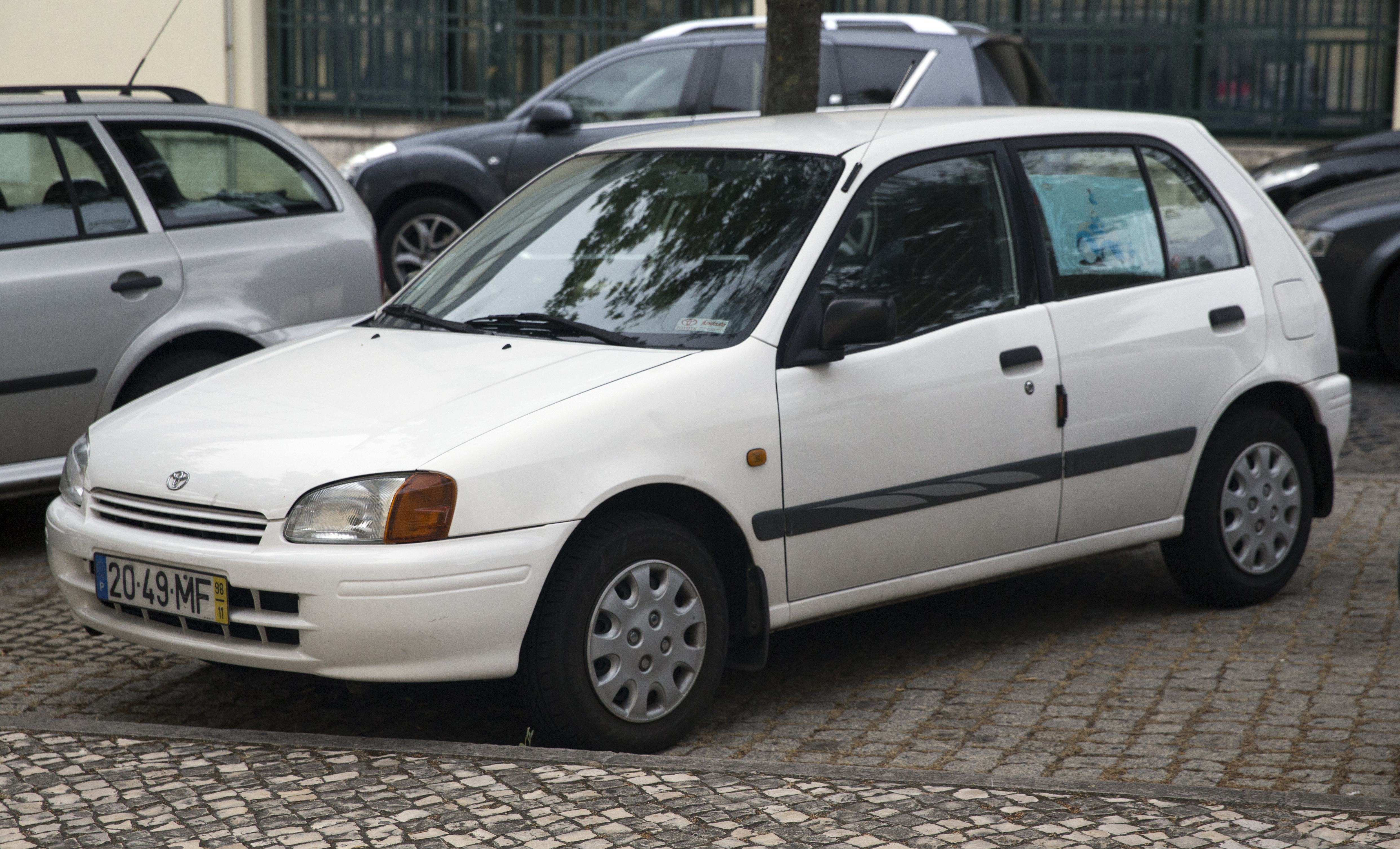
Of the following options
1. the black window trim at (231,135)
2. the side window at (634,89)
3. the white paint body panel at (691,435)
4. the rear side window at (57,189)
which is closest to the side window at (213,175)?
the black window trim at (231,135)

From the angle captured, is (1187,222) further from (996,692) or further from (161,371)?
(161,371)

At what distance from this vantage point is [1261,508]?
5902mm

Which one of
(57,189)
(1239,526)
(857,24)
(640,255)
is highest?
(857,24)

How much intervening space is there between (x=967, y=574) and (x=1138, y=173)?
1.59 metres

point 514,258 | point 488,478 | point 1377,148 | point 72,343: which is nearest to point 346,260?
point 72,343

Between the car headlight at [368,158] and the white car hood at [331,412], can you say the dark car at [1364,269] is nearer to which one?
the car headlight at [368,158]

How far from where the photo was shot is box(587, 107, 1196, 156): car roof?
5.15 metres

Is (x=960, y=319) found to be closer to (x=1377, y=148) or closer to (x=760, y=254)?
(x=760, y=254)

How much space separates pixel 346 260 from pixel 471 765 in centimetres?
356

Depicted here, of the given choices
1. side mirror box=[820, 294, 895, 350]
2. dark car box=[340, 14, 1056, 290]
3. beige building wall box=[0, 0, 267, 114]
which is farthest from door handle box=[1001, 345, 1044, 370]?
beige building wall box=[0, 0, 267, 114]

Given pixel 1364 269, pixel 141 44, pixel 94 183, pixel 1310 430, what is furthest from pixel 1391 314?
pixel 141 44

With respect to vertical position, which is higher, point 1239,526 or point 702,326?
point 702,326

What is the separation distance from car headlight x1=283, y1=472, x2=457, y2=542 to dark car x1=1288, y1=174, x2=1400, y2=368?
24.9ft

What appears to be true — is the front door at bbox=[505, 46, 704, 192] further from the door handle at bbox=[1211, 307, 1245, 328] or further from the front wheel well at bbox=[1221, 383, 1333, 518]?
the door handle at bbox=[1211, 307, 1245, 328]
